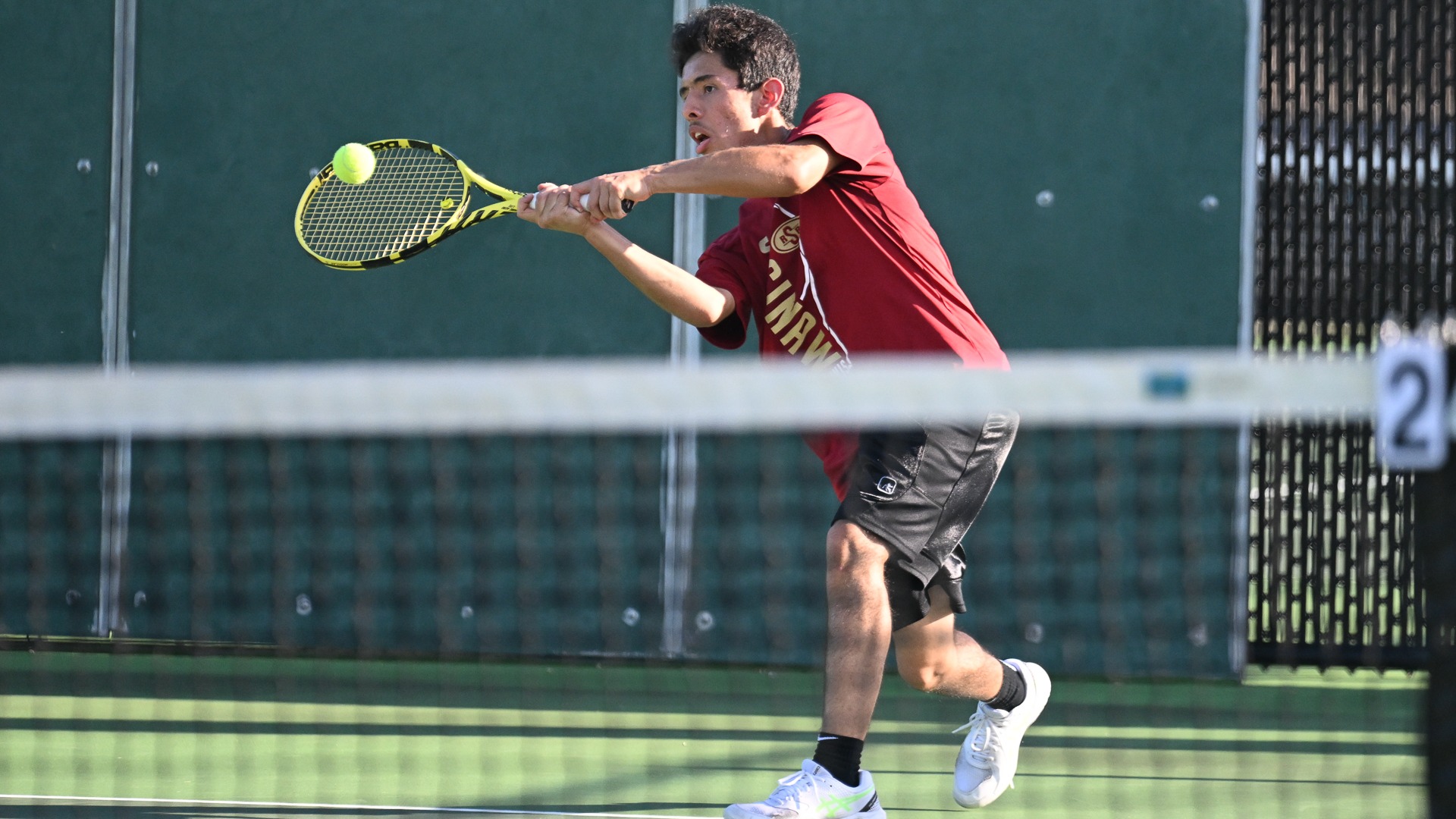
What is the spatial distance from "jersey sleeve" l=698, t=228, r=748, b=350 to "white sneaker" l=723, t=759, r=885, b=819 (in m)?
0.95

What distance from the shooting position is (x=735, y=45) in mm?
3084

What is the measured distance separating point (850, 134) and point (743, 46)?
12.5 inches

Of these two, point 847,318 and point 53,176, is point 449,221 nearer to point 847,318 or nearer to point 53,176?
point 847,318

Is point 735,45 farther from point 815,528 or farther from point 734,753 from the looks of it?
point 815,528

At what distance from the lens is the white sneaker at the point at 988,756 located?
3018 millimetres

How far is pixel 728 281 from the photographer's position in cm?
321

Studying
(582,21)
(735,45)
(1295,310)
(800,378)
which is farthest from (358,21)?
(800,378)

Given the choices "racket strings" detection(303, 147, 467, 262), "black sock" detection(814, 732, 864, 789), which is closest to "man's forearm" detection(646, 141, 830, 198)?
"black sock" detection(814, 732, 864, 789)

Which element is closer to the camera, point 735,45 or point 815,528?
point 735,45

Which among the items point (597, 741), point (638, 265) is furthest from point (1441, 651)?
point (597, 741)

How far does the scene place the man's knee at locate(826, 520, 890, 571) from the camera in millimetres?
2707

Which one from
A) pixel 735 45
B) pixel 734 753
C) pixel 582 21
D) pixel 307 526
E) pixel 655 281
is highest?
pixel 582 21

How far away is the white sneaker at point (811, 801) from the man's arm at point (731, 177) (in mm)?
1023

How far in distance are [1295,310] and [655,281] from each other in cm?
300
